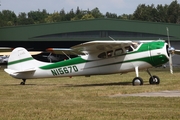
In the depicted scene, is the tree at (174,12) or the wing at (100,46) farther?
the tree at (174,12)

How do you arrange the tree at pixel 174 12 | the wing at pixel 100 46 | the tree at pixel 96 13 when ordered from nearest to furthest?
the wing at pixel 100 46, the tree at pixel 174 12, the tree at pixel 96 13

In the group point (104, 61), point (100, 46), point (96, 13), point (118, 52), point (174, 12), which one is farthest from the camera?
point (96, 13)

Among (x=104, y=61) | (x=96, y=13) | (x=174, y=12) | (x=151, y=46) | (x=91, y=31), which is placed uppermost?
(x=151, y=46)

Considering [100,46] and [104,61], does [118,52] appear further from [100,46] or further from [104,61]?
[100,46]

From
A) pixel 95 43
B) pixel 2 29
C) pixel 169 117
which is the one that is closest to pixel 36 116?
pixel 169 117

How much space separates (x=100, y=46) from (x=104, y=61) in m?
1.02

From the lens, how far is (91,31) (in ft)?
179

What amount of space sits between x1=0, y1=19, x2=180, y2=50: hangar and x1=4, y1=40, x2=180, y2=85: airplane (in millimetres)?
31971

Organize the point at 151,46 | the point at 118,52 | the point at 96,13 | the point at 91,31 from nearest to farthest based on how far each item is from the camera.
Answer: the point at 151,46
the point at 118,52
the point at 91,31
the point at 96,13

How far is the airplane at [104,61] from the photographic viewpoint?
64.4 ft

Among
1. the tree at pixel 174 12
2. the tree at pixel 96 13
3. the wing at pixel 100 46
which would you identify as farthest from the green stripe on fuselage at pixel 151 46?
the tree at pixel 96 13

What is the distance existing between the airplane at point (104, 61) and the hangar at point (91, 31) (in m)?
32.0

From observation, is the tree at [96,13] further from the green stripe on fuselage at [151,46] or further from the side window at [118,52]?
the green stripe on fuselage at [151,46]

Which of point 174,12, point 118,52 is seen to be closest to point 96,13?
point 174,12
